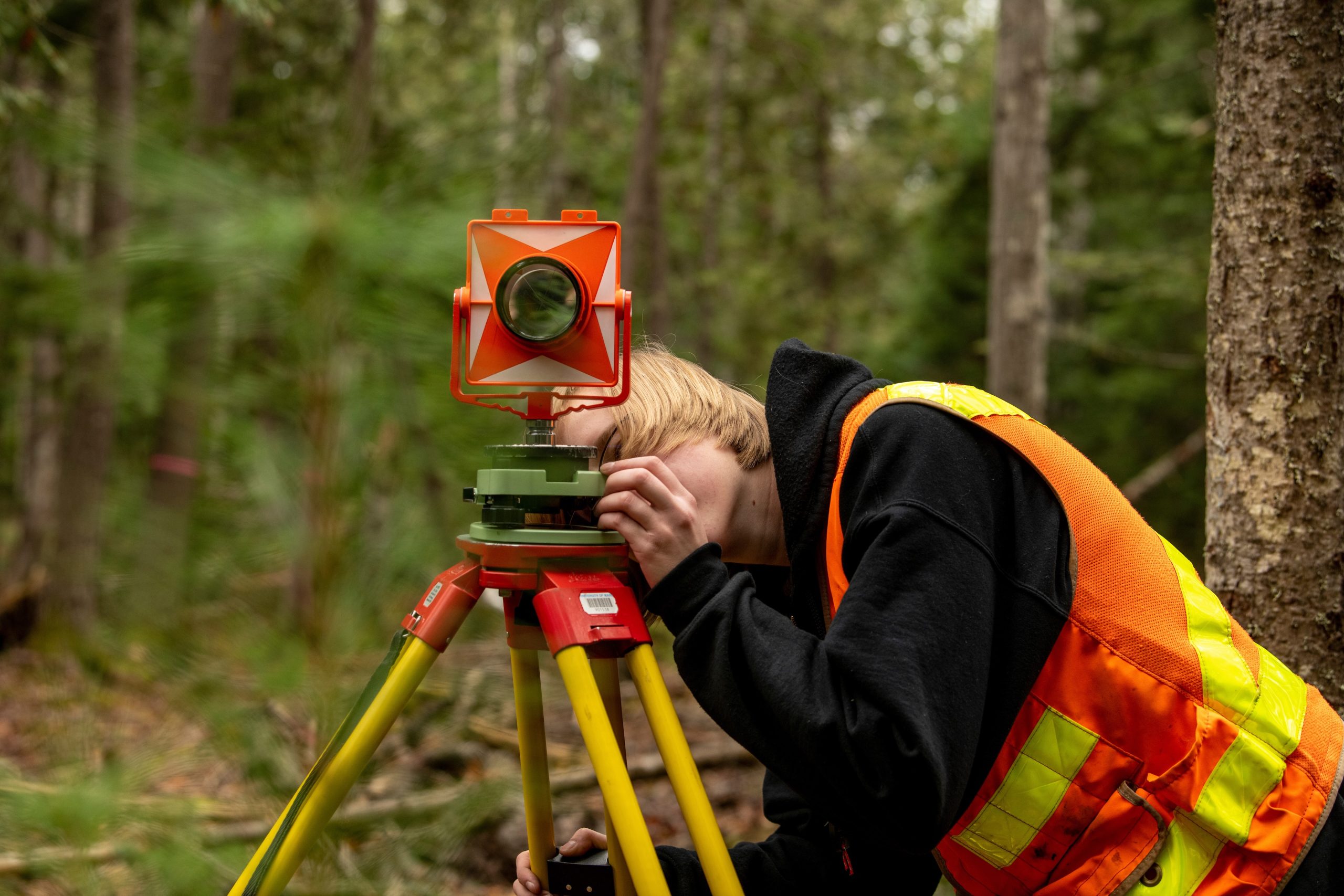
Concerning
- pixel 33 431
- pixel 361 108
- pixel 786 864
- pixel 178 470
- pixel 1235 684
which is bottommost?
pixel 33 431

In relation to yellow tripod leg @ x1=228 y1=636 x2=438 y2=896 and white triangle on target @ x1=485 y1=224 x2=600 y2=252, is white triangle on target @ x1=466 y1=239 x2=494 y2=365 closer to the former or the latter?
white triangle on target @ x1=485 y1=224 x2=600 y2=252

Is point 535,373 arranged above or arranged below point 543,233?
below

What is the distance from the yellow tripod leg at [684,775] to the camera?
3.99 ft

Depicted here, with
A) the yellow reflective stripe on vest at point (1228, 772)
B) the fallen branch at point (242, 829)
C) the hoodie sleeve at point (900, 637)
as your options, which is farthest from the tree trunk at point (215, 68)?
the yellow reflective stripe on vest at point (1228, 772)

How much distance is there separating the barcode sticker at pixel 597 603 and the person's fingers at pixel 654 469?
14cm

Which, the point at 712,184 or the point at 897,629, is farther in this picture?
the point at 712,184

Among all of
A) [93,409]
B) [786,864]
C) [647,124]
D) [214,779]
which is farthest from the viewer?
[647,124]

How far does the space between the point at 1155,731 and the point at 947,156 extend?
36.1 ft

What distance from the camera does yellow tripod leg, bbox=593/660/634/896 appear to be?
1.39 m

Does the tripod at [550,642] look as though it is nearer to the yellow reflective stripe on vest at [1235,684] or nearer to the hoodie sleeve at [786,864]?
the hoodie sleeve at [786,864]

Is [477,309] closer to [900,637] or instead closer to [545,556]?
[545,556]

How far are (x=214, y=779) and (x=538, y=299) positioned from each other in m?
1.25

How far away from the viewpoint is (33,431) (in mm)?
12023

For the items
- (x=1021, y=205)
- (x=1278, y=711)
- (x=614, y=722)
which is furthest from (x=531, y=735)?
(x=1021, y=205)
